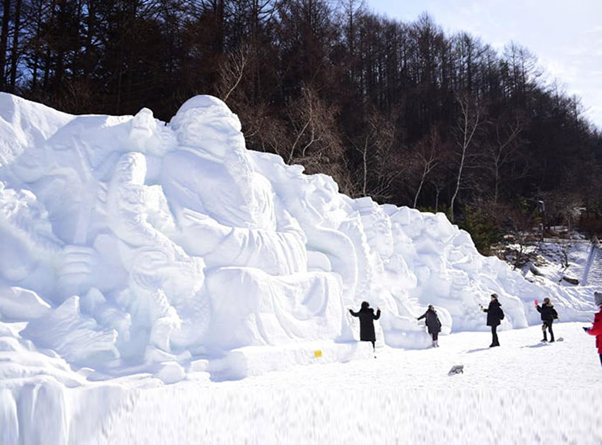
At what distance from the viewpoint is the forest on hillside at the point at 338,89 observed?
44.5ft

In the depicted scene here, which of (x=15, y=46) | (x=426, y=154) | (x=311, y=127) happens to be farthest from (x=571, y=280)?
(x=15, y=46)

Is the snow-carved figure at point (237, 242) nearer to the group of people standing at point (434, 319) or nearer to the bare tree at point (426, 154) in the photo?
the group of people standing at point (434, 319)

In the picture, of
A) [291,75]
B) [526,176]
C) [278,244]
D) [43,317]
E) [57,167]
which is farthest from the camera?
[526,176]

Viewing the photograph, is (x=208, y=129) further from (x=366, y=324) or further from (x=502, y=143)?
(x=502, y=143)

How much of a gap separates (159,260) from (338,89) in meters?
15.0

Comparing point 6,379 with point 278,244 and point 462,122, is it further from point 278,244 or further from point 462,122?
point 462,122

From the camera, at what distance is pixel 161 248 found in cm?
569

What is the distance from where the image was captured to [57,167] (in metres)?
5.95

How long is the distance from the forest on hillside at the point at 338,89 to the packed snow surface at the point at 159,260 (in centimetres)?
608

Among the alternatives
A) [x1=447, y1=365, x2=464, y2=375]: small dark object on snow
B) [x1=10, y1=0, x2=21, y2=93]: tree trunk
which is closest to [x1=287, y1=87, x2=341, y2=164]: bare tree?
[x1=10, y1=0, x2=21, y2=93]: tree trunk

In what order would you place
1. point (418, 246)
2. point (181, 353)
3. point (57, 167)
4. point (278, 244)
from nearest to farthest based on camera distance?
point (181, 353) → point (57, 167) → point (278, 244) → point (418, 246)

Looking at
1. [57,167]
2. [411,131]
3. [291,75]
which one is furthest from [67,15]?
[411,131]

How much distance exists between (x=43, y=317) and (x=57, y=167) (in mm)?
1986

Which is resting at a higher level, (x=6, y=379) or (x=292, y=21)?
(x=292, y=21)
